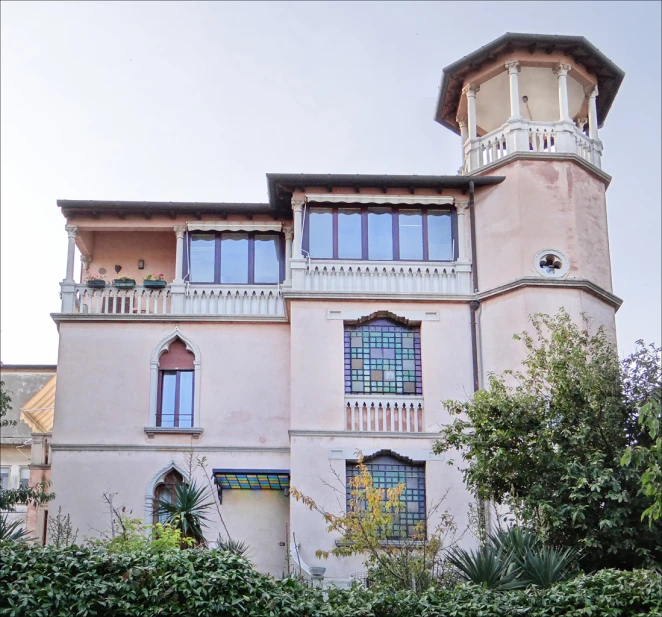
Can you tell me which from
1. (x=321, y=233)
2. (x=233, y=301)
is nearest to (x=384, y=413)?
(x=321, y=233)

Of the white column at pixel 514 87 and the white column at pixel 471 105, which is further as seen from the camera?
the white column at pixel 471 105

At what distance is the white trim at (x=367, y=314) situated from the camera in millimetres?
28562

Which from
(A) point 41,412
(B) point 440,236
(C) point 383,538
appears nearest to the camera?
(C) point 383,538

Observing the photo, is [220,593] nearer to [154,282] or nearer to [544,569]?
[544,569]

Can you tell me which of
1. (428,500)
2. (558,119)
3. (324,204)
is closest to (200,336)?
(324,204)

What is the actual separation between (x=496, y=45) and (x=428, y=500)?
12.1m

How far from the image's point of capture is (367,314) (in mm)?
28656

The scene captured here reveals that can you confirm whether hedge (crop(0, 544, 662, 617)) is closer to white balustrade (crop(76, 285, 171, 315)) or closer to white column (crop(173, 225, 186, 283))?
white balustrade (crop(76, 285, 171, 315))

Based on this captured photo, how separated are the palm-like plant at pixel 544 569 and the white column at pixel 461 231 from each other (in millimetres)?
11598

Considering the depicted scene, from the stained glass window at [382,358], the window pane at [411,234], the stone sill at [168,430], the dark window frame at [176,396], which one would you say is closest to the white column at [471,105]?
the window pane at [411,234]

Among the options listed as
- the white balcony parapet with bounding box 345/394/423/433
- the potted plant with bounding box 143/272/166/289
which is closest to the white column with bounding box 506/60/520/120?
the white balcony parapet with bounding box 345/394/423/433

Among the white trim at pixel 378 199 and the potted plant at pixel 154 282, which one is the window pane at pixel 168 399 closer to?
the potted plant at pixel 154 282

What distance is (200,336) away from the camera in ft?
97.6

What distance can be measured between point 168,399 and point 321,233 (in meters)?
5.91
